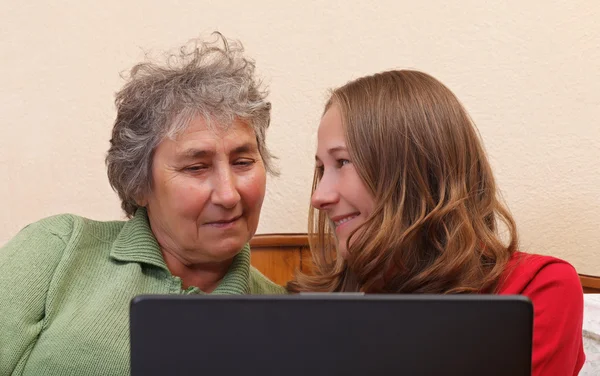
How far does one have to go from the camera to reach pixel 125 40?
2.04 metres

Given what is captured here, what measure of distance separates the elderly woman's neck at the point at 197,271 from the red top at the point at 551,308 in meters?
0.60

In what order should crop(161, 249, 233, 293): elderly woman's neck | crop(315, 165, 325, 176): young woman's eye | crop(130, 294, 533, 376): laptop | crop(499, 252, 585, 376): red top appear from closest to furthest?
crop(130, 294, 533, 376): laptop < crop(499, 252, 585, 376): red top < crop(315, 165, 325, 176): young woman's eye < crop(161, 249, 233, 293): elderly woman's neck

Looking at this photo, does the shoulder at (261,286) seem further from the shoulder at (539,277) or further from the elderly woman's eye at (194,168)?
the shoulder at (539,277)

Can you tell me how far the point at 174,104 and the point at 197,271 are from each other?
354 mm

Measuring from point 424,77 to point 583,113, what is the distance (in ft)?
2.54

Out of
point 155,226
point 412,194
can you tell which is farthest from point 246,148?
point 412,194

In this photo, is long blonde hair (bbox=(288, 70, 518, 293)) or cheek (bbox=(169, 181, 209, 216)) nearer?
long blonde hair (bbox=(288, 70, 518, 293))

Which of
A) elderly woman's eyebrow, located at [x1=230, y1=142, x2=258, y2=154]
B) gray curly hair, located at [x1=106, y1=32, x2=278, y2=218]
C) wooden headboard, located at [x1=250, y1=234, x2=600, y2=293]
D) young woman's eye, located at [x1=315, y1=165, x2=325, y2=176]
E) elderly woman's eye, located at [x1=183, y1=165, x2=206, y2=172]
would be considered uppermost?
gray curly hair, located at [x1=106, y1=32, x2=278, y2=218]

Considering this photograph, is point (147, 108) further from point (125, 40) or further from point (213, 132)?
Answer: point (125, 40)

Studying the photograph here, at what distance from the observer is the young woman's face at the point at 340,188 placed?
4.12 ft

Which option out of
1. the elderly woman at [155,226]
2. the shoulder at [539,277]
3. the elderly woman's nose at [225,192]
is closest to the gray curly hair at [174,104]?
the elderly woman at [155,226]

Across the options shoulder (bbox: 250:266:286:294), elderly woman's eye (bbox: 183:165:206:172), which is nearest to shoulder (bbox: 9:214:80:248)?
elderly woman's eye (bbox: 183:165:206:172)

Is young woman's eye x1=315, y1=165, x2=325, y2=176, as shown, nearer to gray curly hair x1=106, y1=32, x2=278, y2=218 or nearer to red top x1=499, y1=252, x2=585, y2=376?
gray curly hair x1=106, y1=32, x2=278, y2=218

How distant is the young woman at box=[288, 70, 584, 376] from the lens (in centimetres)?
123
